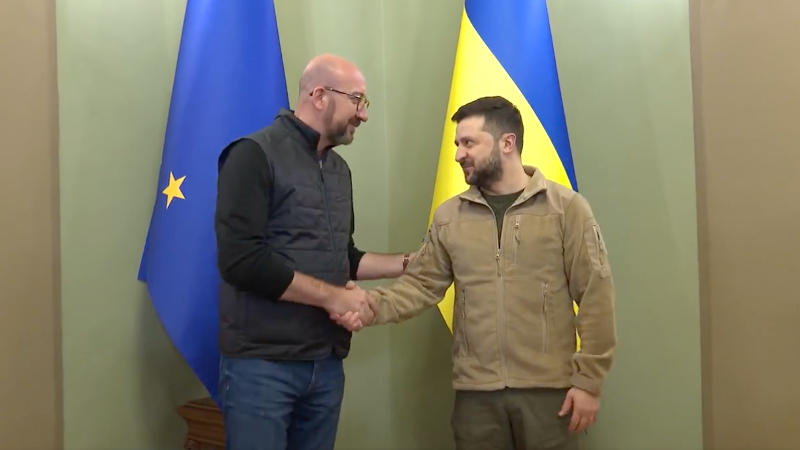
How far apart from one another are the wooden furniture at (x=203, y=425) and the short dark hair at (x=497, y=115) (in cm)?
122

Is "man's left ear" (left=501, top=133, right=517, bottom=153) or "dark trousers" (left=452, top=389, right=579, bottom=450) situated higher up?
"man's left ear" (left=501, top=133, right=517, bottom=153)

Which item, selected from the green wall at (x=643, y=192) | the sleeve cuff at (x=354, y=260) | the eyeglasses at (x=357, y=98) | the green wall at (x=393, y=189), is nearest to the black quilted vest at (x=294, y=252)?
the eyeglasses at (x=357, y=98)

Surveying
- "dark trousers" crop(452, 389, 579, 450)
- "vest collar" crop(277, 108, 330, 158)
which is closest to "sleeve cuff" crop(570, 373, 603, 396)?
"dark trousers" crop(452, 389, 579, 450)

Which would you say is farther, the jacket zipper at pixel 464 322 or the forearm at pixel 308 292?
the jacket zipper at pixel 464 322

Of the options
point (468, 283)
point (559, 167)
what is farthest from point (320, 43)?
point (468, 283)

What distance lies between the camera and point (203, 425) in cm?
215

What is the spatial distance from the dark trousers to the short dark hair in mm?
718

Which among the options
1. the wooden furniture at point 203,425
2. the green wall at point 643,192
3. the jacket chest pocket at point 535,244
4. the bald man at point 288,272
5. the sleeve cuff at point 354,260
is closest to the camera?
the bald man at point 288,272

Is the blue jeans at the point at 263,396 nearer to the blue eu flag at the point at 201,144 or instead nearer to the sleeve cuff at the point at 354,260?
the blue eu flag at the point at 201,144

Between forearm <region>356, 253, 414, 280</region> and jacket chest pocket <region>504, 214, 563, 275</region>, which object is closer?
jacket chest pocket <region>504, 214, 563, 275</region>

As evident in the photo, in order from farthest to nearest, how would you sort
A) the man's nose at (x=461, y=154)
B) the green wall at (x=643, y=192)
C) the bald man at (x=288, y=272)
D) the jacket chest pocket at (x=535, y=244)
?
the green wall at (x=643, y=192) → the man's nose at (x=461, y=154) → the jacket chest pocket at (x=535, y=244) → the bald man at (x=288, y=272)

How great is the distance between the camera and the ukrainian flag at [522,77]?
88.9 inches

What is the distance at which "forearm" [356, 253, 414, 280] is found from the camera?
226 centimetres

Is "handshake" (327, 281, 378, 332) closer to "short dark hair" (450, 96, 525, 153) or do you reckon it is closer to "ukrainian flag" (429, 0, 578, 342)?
"ukrainian flag" (429, 0, 578, 342)
